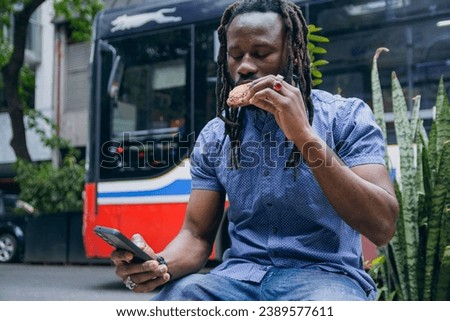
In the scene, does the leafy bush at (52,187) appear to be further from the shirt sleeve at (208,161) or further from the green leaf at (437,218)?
the shirt sleeve at (208,161)

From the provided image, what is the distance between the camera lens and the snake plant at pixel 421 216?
2258 mm

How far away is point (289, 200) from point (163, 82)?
3.83 m

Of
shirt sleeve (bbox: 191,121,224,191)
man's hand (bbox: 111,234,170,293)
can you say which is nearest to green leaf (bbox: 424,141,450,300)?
shirt sleeve (bbox: 191,121,224,191)

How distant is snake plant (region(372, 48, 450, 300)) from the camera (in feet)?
7.41

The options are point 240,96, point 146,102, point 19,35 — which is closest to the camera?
point 240,96

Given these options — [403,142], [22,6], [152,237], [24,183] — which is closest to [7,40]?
[22,6]

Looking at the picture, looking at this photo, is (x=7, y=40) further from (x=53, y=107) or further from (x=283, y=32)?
(x=283, y=32)

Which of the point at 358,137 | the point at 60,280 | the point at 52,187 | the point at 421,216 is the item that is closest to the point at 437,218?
the point at 421,216

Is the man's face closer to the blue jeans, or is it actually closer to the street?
the blue jeans

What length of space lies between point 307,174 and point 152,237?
3704 mm

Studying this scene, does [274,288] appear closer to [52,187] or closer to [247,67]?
[247,67]

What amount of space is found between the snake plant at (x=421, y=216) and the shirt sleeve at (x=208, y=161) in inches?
38.4

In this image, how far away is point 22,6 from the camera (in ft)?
27.5

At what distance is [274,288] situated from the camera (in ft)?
4.58
